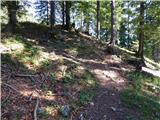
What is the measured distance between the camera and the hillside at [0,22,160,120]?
11.1 m

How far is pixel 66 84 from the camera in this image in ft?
43.8

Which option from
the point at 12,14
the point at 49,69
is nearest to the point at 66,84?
the point at 49,69

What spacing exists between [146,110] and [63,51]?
6964mm

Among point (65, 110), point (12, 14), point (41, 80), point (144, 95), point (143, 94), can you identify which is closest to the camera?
point (65, 110)

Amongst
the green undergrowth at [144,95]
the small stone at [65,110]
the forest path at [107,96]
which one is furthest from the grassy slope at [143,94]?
the small stone at [65,110]

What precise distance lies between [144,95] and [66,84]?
4635 millimetres

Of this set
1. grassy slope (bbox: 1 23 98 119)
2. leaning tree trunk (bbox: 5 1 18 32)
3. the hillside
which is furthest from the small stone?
leaning tree trunk (bbox: 5 1 18 32)

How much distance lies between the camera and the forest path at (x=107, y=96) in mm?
12000

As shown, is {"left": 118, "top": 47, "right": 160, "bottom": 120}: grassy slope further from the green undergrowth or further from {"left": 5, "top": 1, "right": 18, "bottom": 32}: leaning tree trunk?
{"left": 5, "top": 1, "right": 18, "bottom": 32}: leaning tree trunk

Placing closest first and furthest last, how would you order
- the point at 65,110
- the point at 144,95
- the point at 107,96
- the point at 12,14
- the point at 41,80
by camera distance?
1. the point at 65,110
2. the point at 41,80
3. the point at 107,96
4. the point at 144,95
5. the point at 12,14

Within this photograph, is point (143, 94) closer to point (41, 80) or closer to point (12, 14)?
point (41, 80)

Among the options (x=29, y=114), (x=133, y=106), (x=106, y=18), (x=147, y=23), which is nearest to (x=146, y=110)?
(x=133, y=106)

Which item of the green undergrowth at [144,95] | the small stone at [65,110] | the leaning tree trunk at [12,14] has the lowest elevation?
the green undergrowth at [144,95]

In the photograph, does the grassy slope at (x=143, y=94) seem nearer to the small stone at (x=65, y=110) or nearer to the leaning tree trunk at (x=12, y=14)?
the small stone at (x=65, y=110)
